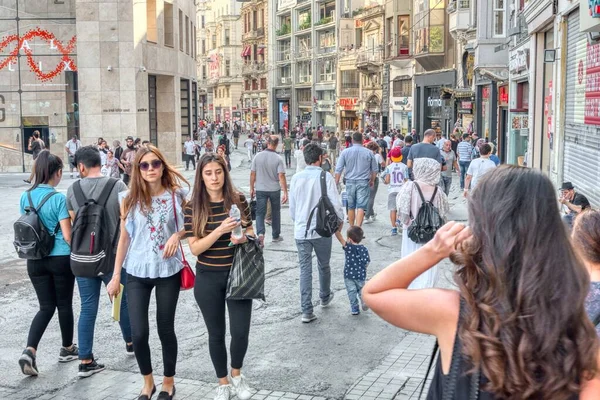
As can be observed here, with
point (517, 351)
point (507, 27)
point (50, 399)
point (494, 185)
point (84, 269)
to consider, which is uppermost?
point (507, 27)

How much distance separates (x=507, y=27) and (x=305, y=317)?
19750 mm

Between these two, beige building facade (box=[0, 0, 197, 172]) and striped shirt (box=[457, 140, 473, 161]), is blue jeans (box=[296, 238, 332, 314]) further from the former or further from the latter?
beige building facade (box=[0, 0, 197, 172])

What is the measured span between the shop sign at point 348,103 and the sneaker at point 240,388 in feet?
176

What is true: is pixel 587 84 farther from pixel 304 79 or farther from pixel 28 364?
pixel 304 79

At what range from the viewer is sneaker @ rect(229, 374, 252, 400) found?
5762 mm

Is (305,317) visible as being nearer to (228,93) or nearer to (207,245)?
(207,245)

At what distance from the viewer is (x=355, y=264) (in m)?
8.11

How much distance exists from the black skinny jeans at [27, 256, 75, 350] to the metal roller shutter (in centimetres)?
903

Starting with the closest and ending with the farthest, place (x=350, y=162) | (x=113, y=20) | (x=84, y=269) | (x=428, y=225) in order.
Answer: (x=84, y=269) → (x=428, y=225) → (x=350, y=162) → (x=113, y=20)

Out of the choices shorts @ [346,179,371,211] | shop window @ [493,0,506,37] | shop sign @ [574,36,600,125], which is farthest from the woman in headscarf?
shop window @ [493,0,506,37]

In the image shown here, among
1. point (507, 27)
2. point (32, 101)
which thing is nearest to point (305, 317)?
point (507, 27)

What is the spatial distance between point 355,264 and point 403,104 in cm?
3808

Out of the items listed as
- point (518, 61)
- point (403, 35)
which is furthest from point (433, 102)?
point (518, 61)

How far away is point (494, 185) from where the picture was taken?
A: 7.75ft
